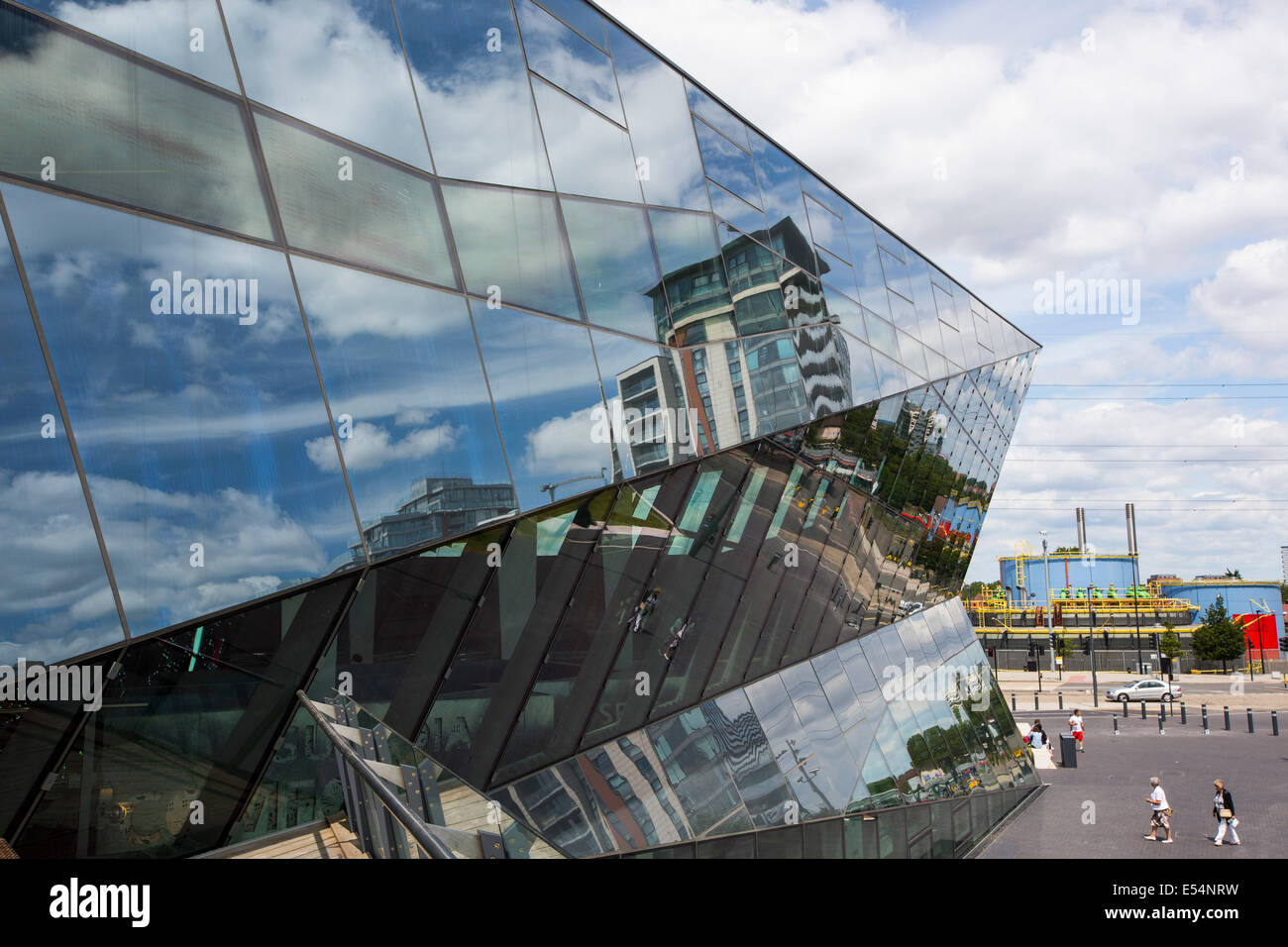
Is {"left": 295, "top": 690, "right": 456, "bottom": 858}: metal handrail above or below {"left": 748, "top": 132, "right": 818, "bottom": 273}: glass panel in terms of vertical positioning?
below

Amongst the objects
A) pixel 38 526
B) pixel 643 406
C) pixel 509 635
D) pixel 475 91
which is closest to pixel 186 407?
pixel 38 526

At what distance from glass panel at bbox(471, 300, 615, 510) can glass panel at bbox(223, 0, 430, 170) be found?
1.46 metres

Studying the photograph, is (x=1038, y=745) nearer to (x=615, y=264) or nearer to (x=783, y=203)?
(x=783, y=203)

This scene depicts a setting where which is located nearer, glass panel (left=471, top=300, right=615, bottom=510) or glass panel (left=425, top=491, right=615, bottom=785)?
glass panel (left=471, top=300, right=615, bottom=510)

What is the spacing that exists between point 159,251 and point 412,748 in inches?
118

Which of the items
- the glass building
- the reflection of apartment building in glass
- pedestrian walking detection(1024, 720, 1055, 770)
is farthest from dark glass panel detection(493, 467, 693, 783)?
pedestrian walking detection(1024, 720, 1055, 770)

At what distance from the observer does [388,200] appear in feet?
22.7

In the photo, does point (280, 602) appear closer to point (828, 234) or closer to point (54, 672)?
point (54, 672)

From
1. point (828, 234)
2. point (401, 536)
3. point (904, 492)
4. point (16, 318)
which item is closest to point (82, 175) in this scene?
point (16, 318)

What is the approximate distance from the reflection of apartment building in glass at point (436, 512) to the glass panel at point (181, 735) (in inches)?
14.3

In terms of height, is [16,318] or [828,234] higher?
[828,234]

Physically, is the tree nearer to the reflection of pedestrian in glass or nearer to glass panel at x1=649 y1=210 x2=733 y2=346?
the reflection of pedestrian in glass

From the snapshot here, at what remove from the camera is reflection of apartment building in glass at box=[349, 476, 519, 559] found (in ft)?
20.7

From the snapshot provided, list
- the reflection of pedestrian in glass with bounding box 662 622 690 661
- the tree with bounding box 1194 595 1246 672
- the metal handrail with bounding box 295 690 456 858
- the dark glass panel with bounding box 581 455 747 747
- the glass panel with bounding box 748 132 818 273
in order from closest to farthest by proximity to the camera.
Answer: the metal handrail with bounding box 295 690 456 858
the dark glass panel with bounding box 581 455 747 747
the reflection of pedestrian in glass with bounding box 662 622 690 661
the glass panel with bounding box 748 132 818 273
the tree with bounding box 1194 595 1246 672
